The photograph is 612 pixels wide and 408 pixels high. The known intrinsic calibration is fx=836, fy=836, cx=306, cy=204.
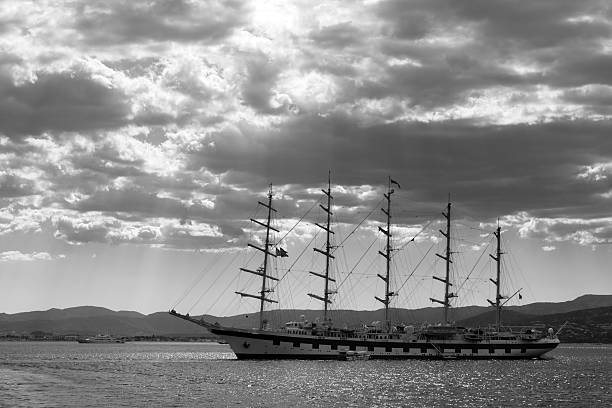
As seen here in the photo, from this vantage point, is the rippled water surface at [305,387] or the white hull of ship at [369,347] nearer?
the rippled water surface at [305,387]

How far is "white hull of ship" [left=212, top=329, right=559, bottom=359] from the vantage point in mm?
138250

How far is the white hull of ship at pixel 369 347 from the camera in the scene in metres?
138

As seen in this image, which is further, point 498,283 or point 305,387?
point 498,283

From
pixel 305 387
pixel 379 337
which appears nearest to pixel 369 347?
pixel 379 337

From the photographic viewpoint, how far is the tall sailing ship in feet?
454

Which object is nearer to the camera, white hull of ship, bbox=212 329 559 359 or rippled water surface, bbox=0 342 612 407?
rippled water surface, bbox=0 342 612 407

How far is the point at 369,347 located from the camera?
14812 centimetres

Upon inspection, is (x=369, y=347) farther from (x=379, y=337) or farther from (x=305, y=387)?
(x=305, y=387)

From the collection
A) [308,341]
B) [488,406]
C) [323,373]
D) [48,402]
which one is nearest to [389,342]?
[308,341]

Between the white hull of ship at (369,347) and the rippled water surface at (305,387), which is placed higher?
the white hull of ship at (369,347)

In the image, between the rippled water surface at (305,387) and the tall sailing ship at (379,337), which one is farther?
the tall sailing ship at (379,337)

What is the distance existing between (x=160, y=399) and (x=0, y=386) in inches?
919

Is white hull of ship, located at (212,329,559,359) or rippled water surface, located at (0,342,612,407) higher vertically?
white hull of ship, located at (212,329,559,359)

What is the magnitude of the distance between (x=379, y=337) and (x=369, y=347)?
307cm
